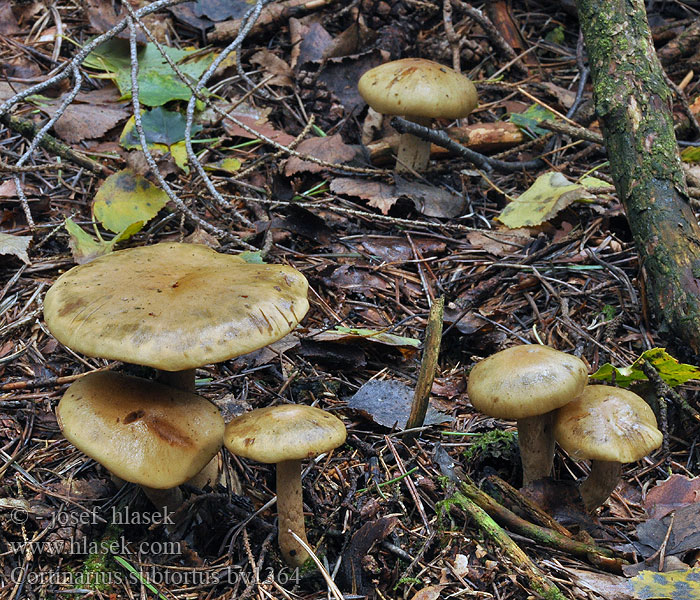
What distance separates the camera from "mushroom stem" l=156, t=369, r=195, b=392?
2.40 meters

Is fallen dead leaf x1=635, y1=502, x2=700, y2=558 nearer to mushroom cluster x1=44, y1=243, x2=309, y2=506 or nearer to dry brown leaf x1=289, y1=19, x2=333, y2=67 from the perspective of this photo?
mushroom cluster x1=44, y1=243, x2=309, y2=506

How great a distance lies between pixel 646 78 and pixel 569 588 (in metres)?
→ 2.59

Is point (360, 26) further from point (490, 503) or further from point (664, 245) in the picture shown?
point (490, 503)

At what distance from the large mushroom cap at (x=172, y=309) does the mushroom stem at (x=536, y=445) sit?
93 centimetres

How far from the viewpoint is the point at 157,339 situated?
6.28 ft

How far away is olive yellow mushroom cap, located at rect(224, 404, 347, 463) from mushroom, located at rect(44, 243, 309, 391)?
9.6 inches

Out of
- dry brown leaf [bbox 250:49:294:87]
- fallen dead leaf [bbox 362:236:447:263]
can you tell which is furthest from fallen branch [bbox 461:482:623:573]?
dry brown leaf [bbox 250:49:294:87]

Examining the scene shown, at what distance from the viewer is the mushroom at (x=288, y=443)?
1970 millimetres

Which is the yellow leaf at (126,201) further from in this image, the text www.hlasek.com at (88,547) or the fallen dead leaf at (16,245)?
the text www.hlasek.com at (88,547)

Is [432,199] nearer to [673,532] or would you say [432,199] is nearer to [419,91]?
[419,91]

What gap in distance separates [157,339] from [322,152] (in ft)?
9.09

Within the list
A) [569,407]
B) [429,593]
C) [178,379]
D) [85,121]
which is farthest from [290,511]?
[85,121]

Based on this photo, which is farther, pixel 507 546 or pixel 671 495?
pixel 671 495

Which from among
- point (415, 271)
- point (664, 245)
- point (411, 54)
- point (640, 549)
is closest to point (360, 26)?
point (411, 54)
